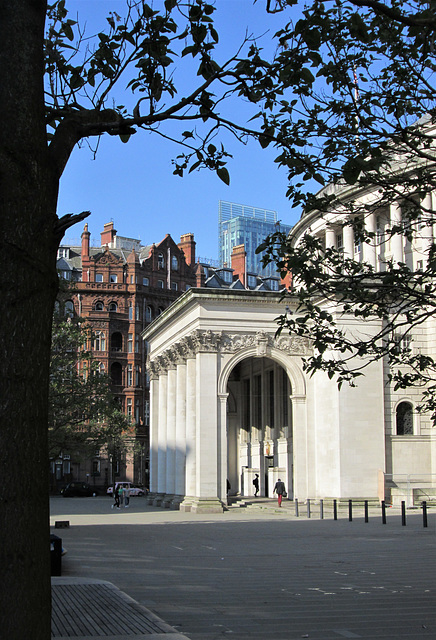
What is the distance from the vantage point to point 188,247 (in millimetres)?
106375

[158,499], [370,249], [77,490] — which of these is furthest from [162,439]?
[77,490]

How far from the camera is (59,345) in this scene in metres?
43.8

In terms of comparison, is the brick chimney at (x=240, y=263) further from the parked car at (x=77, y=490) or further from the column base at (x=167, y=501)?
the column base at (x=167, y=501)

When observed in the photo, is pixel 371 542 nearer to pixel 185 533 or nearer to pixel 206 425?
pixel 185 533

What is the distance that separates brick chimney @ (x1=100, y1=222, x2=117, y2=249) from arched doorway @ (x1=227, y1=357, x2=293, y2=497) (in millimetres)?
48368

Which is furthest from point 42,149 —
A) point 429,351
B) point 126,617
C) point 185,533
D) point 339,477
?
point 429,351

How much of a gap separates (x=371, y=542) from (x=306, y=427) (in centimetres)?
2126

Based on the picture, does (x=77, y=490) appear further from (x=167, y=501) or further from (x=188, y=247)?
(x=188, y=247)

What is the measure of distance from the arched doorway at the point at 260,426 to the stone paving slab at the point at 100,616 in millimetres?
38421

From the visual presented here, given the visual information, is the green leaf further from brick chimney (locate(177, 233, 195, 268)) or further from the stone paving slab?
brick chimney (locate(177, 233, 195, 268))

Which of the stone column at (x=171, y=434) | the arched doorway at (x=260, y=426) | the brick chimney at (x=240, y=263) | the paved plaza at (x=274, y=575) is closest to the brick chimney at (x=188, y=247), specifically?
the brick chimney at (x=240, y=263)

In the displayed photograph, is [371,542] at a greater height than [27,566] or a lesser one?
lesser

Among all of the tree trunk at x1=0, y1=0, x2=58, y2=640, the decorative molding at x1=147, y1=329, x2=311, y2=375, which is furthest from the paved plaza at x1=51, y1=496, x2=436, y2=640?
the decorative molding at x1=147, y1=329, x2=311, y2=375

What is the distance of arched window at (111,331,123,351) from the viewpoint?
309 ft
